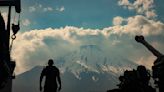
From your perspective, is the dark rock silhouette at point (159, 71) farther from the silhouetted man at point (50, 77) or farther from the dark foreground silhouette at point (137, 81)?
the silhouetted man at point (50, 77)

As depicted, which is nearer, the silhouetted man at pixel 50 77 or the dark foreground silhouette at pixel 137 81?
the silhouetted man at pixel 50 77

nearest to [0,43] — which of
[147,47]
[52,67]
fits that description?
[52,67]

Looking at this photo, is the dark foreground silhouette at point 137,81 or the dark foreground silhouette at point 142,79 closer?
the dark foreground silhouette at point 142,79

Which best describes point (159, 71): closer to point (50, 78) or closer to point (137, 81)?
point (137, 81)

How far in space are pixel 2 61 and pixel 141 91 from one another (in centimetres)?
538

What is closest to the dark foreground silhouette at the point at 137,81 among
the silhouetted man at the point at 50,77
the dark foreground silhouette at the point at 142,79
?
the dark foreground silhouette at the point at 142,79

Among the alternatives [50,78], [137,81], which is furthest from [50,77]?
[137,81]

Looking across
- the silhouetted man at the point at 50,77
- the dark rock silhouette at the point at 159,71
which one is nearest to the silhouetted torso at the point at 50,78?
the silhouetted man at the point at 50,77

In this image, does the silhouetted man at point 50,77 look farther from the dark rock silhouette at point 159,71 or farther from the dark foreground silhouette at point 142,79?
the dark rock silhouette at point 159,71

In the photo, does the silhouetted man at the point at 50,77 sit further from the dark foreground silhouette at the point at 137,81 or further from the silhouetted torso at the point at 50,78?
the dark foreground silhouette at the point at 137,81

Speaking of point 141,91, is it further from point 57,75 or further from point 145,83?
point 57,75

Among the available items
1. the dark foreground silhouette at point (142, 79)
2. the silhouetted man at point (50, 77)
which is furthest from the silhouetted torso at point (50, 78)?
the dark foreground silhouette at point (142, 79)

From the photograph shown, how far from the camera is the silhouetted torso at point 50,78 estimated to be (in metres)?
15.8

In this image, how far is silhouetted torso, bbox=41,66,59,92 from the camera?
621 inches
